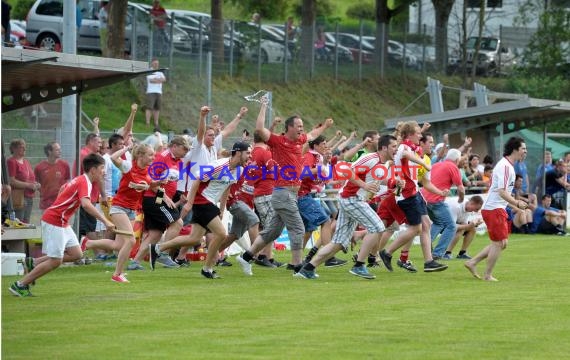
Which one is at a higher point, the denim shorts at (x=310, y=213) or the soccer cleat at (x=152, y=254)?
the denim shorts at (x=310, y=213)

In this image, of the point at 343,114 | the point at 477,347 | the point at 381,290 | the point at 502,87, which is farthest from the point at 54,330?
the point at 502,87

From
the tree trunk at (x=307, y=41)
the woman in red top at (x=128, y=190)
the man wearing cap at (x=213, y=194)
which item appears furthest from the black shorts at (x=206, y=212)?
the tree trunk at (x=307, y=41)

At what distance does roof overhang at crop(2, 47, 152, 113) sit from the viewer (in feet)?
56.6

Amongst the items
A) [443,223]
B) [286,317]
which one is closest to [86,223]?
[443,223]

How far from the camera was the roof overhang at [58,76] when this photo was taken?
1725 cm

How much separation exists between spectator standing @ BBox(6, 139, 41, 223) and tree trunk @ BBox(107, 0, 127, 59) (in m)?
13.6

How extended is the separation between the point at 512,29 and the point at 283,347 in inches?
1821

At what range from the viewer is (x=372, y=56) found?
46938 millimetres

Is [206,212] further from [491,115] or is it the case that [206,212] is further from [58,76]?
[491,115]

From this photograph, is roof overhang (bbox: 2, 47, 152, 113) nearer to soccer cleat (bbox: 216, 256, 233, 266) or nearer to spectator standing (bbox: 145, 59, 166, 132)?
soccer cleat (bbox: 216, 256, 233, 266)

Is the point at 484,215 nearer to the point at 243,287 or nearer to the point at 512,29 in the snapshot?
the point at 243,287

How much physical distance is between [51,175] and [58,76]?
7.01 ft

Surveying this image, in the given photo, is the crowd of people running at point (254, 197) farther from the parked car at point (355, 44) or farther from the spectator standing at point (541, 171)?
the parked car at point (355, 44)

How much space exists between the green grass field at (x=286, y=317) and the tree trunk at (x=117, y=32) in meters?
16.0
